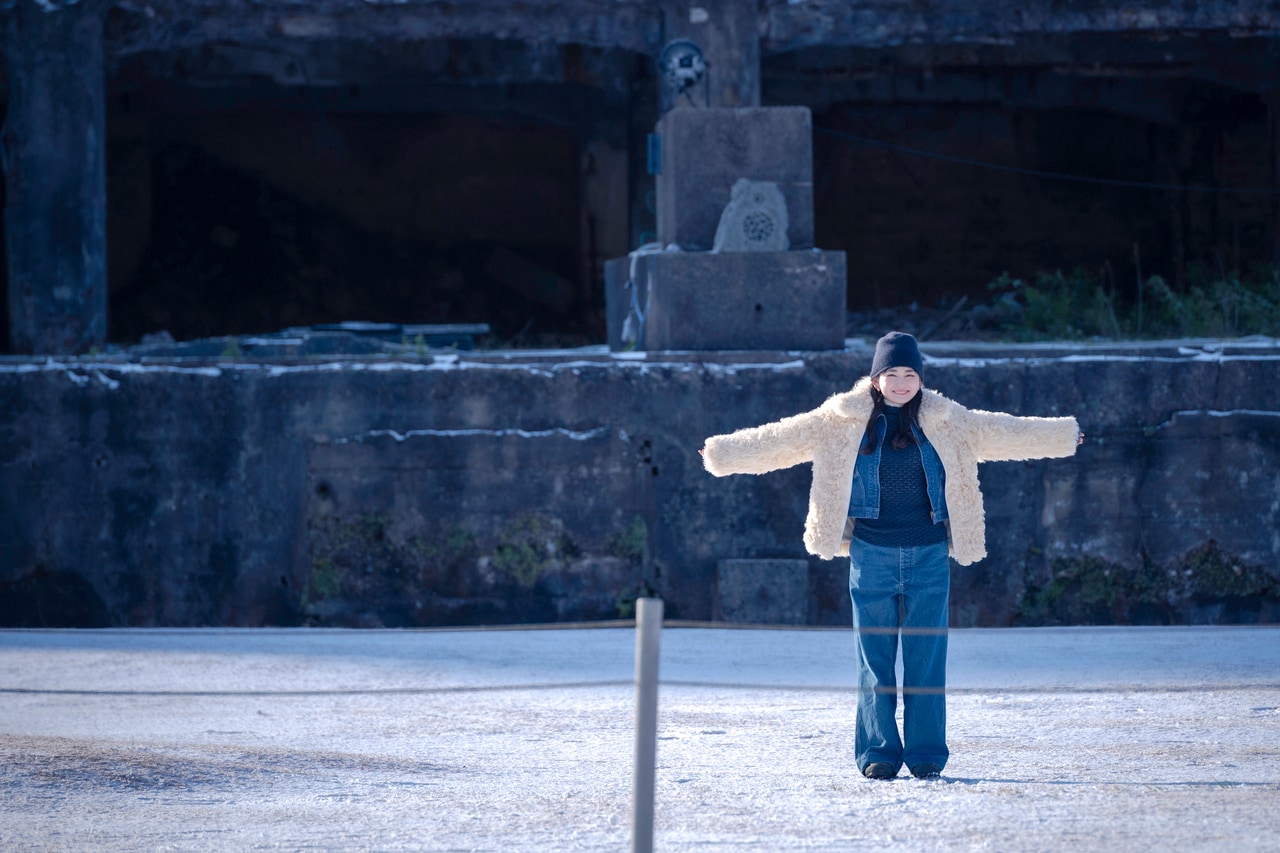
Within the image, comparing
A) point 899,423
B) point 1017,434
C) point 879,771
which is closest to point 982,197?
point 1017,434

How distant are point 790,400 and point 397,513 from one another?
2225mm

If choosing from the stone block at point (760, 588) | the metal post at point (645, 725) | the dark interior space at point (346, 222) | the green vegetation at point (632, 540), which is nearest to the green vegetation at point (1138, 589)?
the stone block at point (760, 588)

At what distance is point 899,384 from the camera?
160 inches

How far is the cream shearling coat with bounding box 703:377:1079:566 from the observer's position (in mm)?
4078

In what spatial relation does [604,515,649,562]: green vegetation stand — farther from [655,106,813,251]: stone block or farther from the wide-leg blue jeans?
the wide-leg blue jeans

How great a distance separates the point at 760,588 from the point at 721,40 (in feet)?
18.1

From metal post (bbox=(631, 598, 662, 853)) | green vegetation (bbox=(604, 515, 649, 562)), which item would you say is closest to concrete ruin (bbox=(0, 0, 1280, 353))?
green vegetation (bbox=(604, 515, 649, 562))

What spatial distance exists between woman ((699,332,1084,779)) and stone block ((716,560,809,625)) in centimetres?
331

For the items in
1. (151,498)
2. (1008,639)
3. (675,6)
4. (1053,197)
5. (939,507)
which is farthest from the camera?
(1053,197)

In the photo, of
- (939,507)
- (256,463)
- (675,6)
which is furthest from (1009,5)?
(939,507)

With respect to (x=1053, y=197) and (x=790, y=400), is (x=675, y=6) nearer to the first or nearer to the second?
(x=790, y=400)

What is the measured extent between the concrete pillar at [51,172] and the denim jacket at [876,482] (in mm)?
7419

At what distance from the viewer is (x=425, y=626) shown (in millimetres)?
7574

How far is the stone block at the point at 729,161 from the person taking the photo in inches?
314
